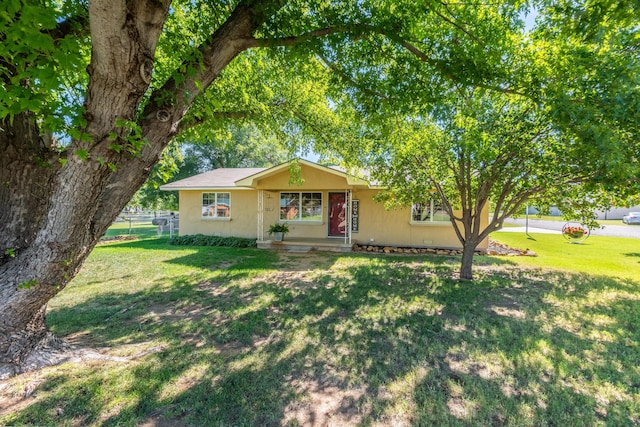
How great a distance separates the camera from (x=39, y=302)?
2695mm

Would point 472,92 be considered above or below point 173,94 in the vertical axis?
above

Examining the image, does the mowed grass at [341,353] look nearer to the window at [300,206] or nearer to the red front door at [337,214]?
the red front door at [337,214]

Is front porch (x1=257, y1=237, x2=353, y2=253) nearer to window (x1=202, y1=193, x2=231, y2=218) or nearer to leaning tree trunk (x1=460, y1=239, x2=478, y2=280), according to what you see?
window (x1=202, y1=193, x2=231, y2=218)

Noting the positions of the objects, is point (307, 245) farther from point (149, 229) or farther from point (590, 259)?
point (149, 229)

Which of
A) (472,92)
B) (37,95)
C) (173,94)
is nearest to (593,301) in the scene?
(472,92)

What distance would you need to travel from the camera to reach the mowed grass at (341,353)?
94.6 inches

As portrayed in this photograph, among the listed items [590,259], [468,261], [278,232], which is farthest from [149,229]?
[590,259]

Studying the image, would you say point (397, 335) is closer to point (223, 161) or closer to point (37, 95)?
point (37, 95)

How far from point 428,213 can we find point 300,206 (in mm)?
5503

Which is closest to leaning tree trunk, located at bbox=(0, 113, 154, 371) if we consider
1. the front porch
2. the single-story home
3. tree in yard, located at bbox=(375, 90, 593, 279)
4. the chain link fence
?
tree in yard, located at bbox=(375, 90, 593, 279)

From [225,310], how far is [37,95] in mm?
3771

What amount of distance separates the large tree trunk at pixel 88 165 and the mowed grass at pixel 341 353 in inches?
36.7

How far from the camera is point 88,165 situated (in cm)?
222

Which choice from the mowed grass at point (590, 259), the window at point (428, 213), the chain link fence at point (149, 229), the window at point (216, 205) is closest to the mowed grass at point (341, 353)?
the mowed grass at point (590, 259)
